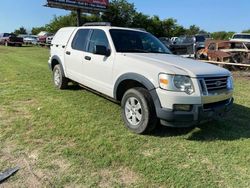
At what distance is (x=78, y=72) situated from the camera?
6.81 meters

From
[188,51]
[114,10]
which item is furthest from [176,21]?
[188,51]

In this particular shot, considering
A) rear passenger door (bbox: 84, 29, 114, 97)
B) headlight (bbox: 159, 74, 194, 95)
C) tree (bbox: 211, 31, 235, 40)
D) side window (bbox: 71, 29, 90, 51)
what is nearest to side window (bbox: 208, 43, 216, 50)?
side window (bbox: 71, 29, 90, 51)

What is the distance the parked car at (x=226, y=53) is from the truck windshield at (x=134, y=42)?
27.9 ft

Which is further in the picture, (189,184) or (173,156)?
(173,156)

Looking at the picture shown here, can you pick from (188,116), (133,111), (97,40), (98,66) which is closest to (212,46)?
(97,40)

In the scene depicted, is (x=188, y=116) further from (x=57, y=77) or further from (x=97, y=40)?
(x=57, y=77)

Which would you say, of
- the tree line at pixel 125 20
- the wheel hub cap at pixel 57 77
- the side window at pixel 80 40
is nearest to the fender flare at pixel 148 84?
the side window at pixel 80 40

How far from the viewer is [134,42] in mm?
6051

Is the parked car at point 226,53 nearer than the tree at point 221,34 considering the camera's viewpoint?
Yes

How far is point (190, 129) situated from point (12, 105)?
373cm

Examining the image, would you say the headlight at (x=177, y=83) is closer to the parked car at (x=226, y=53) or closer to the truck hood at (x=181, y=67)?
the truck hood at (x=181, y=67)

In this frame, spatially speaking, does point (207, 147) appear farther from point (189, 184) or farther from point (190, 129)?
point (189, 184)

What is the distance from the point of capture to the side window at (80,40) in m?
6.73

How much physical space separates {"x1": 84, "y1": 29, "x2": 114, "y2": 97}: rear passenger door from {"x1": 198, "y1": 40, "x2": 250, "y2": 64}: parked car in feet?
30.1
